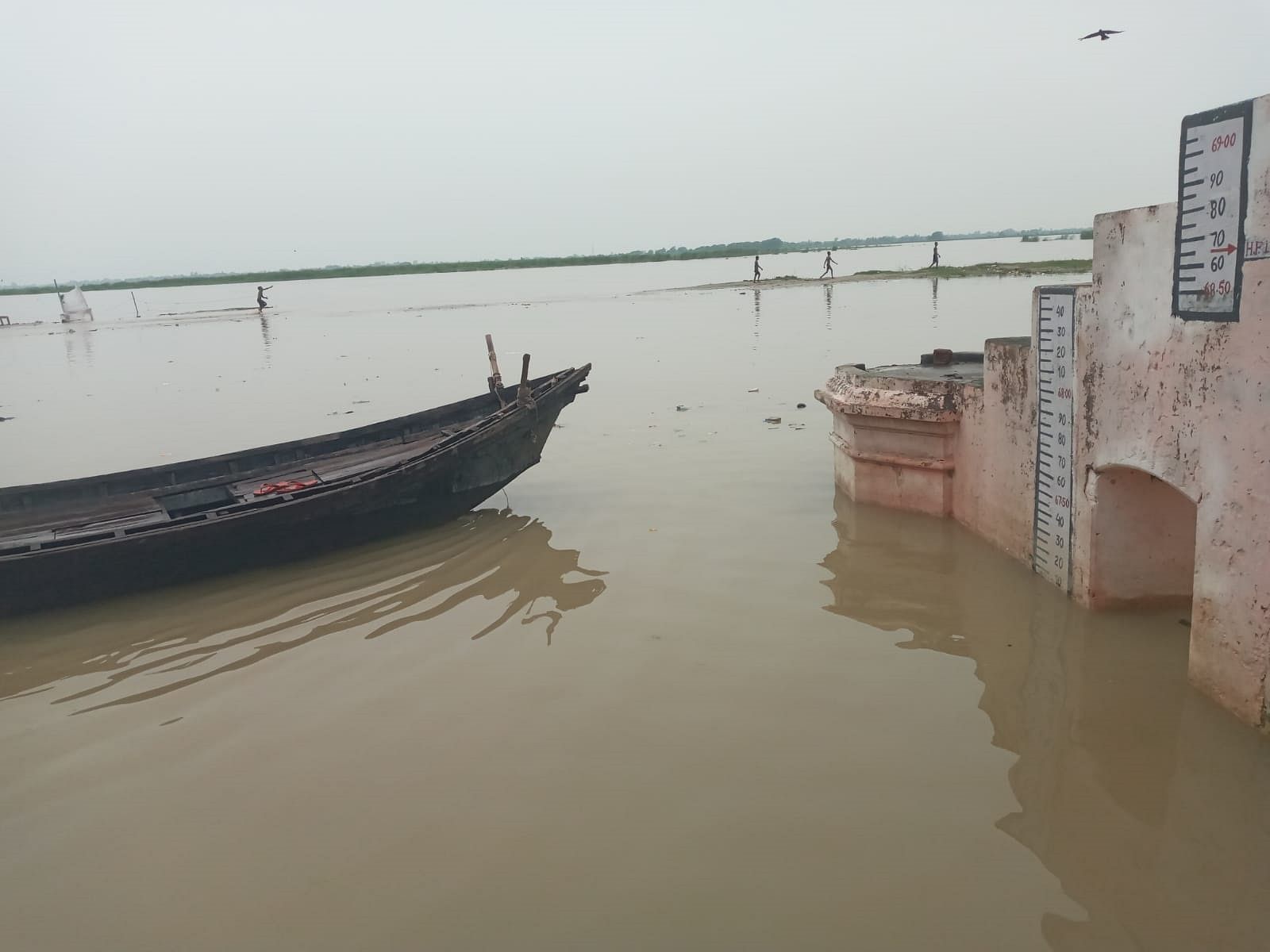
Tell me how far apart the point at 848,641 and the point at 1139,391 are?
2.07 metres

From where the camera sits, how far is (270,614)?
6.27m

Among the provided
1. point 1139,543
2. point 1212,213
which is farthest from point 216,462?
point 1212,213

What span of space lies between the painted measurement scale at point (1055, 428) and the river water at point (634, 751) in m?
0.30

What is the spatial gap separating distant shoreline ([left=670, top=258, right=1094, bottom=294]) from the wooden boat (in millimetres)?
35983

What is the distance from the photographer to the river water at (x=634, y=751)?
3070mm

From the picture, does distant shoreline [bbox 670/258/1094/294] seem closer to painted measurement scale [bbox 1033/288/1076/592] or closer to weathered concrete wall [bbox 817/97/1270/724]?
weathered concrete wall [bbox 817/97/1270/724]

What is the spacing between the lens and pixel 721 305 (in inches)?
1300

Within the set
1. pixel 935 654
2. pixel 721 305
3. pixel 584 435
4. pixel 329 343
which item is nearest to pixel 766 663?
pixel 935 654

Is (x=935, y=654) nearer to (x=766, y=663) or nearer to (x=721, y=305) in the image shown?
(x=766, y=663)

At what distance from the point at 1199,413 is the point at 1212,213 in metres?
0.87

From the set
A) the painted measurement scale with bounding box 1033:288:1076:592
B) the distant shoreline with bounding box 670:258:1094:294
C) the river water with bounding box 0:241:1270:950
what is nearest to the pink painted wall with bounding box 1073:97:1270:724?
the painted measurement scale with bounding box 1033:288:1076:592

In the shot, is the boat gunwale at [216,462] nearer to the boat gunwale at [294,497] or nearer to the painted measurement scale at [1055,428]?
the boat gunwale at [294,497]

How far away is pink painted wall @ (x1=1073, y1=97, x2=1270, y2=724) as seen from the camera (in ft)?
11.4

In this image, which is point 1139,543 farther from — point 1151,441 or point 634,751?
point 634,751
